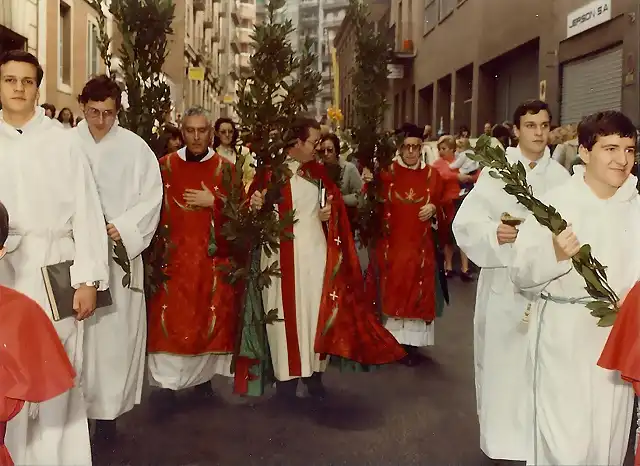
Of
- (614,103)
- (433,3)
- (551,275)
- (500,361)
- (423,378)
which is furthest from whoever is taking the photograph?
(433,3)

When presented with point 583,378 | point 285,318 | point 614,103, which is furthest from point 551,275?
point 614,103

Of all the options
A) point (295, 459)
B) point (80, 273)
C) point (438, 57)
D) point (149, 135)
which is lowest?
point (295, 459)

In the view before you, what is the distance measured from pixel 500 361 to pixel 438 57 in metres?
12.5

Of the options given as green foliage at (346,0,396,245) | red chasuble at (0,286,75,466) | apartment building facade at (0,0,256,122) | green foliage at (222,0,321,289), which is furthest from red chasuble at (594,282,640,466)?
apartment building facade at (0,0,256,122)

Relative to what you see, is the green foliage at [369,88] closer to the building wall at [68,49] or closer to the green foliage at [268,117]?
the green foliage at [268,117]

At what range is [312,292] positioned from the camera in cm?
495

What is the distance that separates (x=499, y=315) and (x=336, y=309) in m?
1.29

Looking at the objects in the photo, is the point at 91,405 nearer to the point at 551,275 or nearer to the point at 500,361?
the point at 500,361

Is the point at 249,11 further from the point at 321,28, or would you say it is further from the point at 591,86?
the point at 591,86

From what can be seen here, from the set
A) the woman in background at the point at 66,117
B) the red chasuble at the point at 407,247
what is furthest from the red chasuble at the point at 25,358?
the woman in background at the point at 66,117

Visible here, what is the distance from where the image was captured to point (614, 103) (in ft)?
27.0

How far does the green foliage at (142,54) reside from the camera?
15.4ft

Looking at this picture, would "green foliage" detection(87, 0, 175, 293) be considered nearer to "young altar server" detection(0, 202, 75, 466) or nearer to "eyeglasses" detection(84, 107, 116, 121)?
"eyeglasses" detection(84, 107, 116, 121)

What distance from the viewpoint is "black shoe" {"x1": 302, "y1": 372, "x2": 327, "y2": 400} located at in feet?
16.9
